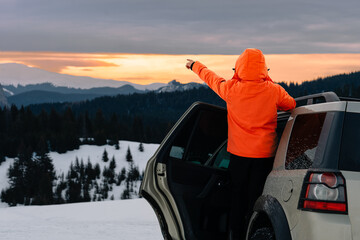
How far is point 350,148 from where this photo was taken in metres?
2.75

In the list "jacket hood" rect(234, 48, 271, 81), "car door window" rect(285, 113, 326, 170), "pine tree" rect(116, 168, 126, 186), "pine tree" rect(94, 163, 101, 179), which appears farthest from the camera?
"pine tree" rect(94, 163, 101, 179)

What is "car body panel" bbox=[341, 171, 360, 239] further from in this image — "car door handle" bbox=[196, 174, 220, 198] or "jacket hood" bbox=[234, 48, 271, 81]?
"car door handle" bbox=[196, 174, 220, 198]

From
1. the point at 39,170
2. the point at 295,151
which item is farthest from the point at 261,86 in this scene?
the point at 39,170

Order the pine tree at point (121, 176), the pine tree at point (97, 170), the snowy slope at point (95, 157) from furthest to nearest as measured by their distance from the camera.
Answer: the snowy slope at point (95, 157), the pine tree at point (97, 170), the pine tree at point (121, 176)

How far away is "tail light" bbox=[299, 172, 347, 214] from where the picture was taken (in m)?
2.69

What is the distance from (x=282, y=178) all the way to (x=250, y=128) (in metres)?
0.58

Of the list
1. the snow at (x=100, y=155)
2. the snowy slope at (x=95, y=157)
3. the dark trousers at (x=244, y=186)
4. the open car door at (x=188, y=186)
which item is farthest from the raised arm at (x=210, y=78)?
the snow at (x=100, y=155)

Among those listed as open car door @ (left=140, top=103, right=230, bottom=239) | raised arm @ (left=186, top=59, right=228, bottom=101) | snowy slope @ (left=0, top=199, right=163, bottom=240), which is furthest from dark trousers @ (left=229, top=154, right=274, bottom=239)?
snowy slope @ (left=0, top=199, right=163, bottom=240)

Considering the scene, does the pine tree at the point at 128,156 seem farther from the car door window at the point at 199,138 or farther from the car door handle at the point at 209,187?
the car door handle at the point at 209,187

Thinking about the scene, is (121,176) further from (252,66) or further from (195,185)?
(252,66)

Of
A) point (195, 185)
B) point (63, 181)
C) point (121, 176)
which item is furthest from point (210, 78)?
point (63, 181)

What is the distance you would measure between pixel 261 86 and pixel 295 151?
0.68 meters

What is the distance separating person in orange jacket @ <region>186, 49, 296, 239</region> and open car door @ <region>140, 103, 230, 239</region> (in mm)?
301

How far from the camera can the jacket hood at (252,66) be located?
12.3 ft
